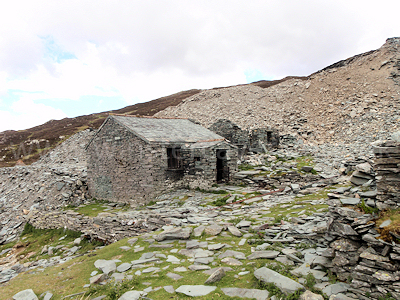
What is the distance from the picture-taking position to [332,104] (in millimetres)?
36438

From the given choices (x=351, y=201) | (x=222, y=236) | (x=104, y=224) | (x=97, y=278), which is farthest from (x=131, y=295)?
(x=104, y=224)

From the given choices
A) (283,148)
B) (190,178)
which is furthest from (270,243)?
(283,148)

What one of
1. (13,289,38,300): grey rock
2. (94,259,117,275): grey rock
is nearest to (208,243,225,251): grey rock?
(94,259,117,275): grey rock

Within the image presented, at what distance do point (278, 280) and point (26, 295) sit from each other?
6.64m

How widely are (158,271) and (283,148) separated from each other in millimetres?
23423

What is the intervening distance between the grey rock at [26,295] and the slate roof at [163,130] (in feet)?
34.8

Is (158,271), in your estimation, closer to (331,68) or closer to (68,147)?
(68,147)

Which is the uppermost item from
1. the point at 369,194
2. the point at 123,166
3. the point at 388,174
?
the point at 388,174

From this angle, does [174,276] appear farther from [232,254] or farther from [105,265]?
[105,265]

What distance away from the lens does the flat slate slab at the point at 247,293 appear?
16.3 feet

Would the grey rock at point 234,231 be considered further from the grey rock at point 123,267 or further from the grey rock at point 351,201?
the grey rock at point 123,267

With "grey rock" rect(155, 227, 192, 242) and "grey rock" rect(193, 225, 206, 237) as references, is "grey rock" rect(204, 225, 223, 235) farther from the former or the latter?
"grey rock" rect(155, 227, 192, 242)

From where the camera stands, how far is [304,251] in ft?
21.5

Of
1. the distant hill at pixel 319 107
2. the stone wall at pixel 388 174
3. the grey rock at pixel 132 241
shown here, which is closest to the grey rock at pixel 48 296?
the grey rock at pixel 132 241
